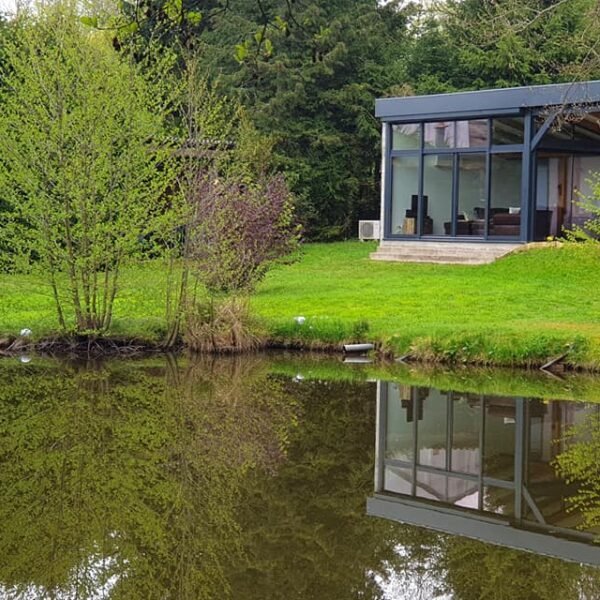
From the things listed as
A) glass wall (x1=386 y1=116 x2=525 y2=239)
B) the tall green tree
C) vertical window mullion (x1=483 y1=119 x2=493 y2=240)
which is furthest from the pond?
the tall green tree

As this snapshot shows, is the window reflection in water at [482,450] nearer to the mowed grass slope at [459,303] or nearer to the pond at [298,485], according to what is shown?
the pond at [298,485]

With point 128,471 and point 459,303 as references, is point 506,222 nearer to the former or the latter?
point 459,303

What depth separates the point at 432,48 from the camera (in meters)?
32.7

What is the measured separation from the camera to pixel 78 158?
13.9 metres

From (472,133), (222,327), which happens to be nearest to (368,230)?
(472,133)

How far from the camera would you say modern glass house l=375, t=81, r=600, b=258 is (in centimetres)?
2147

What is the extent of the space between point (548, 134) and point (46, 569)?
18382mm

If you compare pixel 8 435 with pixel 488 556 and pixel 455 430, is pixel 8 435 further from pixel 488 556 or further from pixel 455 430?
pixel 488 556

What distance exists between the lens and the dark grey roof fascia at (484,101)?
19922 millimetres

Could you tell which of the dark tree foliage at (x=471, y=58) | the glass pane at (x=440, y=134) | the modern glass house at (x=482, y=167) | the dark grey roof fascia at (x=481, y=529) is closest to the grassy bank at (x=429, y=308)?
the modern glass house at (x=482, y=167)

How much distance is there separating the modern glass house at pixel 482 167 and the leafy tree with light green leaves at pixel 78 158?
9451 millimetres

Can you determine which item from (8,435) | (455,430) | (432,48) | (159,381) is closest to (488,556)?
(455,430)

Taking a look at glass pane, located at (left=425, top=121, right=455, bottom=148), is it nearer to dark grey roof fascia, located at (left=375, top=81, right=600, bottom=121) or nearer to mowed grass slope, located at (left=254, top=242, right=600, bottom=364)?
dark grey roof fascia, located at (left=375, top=81, right=600, bottom=121)

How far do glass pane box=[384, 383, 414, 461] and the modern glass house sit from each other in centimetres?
1090
